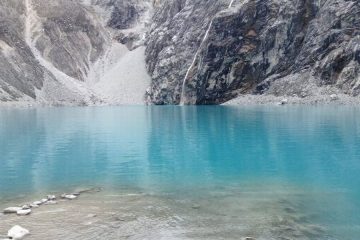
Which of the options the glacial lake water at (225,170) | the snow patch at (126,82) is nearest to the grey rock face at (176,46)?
the snow patch at (126,82)

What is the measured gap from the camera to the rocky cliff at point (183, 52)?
4633 inches

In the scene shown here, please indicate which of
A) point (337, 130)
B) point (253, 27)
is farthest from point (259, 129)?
point (253, 27)

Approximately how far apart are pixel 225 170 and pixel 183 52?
121 m

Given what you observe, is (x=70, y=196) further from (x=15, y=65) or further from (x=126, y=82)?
(x=126, y=82)

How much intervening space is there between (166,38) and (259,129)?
11087 centimetres

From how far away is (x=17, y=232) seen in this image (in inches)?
639

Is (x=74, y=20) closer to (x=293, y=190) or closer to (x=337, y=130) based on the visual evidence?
(x=337, y=130)

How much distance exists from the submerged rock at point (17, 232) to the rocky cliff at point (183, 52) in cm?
9998

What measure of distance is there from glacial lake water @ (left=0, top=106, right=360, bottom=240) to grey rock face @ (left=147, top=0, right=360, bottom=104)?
6549 cm

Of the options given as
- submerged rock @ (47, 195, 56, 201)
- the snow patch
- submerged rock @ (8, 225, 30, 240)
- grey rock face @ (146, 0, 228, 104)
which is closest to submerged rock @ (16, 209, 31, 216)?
submerged rock @ (8, 225, 30, 240)

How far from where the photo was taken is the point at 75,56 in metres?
171

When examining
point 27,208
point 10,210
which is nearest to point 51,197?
point 27,208

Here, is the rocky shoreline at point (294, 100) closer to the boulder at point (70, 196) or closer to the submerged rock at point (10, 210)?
the boulder at point (70, 196)

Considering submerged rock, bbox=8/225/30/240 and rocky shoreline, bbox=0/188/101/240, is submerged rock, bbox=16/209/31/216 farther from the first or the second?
submerged rock, bbox=8/225/30/240
